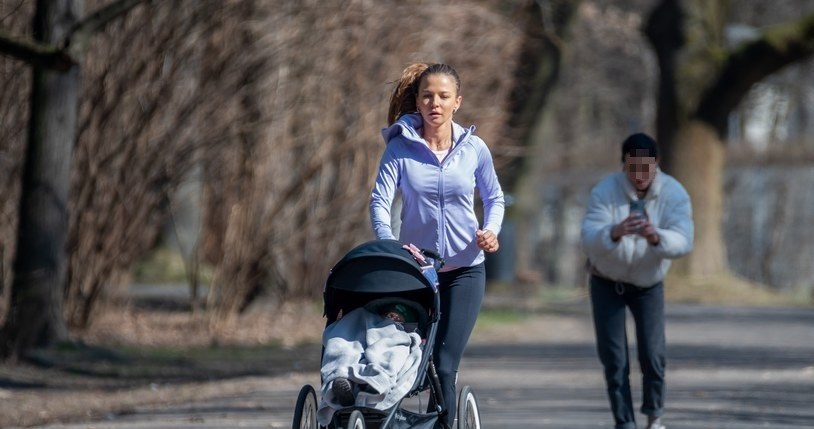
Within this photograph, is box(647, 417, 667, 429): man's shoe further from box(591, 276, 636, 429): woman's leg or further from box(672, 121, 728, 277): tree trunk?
box(672, 121, 728, 277): tree trunk

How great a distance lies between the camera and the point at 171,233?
3002 centimetres

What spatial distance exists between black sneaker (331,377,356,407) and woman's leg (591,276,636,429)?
2.61 m

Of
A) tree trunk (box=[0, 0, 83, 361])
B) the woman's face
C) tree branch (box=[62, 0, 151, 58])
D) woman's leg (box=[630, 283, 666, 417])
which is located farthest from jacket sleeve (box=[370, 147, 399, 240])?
tree trunk (box=[0, 0, 83, 361])

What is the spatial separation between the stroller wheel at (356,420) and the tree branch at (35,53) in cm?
624

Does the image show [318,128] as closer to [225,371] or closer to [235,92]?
[235,92]

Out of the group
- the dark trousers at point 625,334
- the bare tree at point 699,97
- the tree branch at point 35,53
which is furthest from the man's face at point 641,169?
the bare tree at point 699,97

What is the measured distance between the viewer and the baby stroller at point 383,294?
6.32m

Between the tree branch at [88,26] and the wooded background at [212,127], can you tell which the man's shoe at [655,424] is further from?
the tree branch at [88,26]

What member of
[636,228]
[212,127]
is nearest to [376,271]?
[636,228]

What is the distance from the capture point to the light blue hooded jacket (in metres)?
6.92

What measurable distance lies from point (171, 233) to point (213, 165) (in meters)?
14.0

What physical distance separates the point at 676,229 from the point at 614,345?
731 millimetres

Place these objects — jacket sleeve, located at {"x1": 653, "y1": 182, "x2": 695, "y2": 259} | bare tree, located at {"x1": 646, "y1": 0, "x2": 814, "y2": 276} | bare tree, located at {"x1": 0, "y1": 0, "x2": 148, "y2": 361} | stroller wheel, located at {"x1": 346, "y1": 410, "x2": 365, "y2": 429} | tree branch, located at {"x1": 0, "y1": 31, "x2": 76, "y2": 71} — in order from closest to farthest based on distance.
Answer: stroller wheel, located at {"x1": 346, "y1": 410, "x2": 365, "y2": 429} < jacket sleeve, located at {"x1": 653, "y1": 182, "x2": 695, "y2": 259} < tree branch, located at {"x1": 0, "y1": 31, "x2": 76, "y2": 71} < bare tree, located at {"x1": 0, "y1": 0, "x2": 148, "y2": 361} < bare tree, located at {"x1": 646, "y1": 0, "x2": 814, "y2": 276}

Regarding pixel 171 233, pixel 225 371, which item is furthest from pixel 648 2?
pixel 225 371
